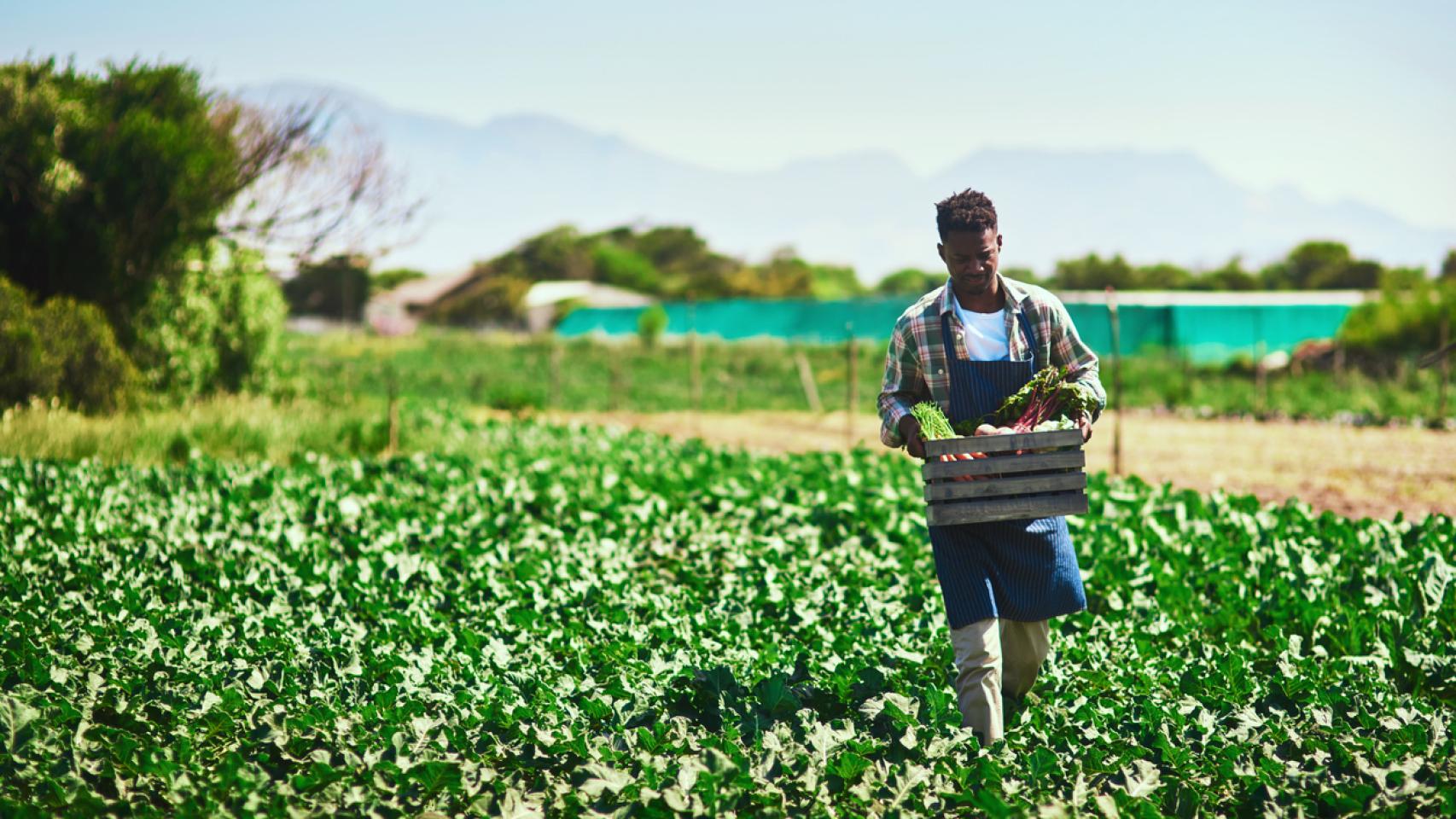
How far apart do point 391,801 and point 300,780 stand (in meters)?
0.28

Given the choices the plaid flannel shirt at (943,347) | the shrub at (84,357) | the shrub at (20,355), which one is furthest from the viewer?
the shrub at (84,357)

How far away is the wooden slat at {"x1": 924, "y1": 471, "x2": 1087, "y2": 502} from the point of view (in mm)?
3727

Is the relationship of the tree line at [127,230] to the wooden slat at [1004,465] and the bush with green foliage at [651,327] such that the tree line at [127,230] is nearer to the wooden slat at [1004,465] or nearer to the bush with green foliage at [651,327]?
the wooden slat at [1004,465]

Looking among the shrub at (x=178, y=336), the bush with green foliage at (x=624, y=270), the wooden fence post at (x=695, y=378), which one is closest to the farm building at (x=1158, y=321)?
the wooden fence post at (x=695, y=378)

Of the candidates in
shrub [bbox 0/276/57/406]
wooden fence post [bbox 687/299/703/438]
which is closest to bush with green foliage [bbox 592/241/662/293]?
wooden fence post [bbox 687/299/703/438]

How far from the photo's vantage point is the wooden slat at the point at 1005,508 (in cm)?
372

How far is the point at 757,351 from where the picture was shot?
3241cm

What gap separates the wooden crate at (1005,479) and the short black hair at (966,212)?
27.0 inches

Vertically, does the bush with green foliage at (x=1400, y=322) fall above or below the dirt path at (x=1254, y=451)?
above

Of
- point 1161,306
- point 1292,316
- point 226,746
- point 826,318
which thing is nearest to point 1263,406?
point 1161,306

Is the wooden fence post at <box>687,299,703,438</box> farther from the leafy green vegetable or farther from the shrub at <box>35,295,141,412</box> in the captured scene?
the leafy green vegetable

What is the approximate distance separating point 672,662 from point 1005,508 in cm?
160

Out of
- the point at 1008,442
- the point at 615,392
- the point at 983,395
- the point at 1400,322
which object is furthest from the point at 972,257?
the point at 1400,322

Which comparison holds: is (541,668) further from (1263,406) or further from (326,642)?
(1263,406)
